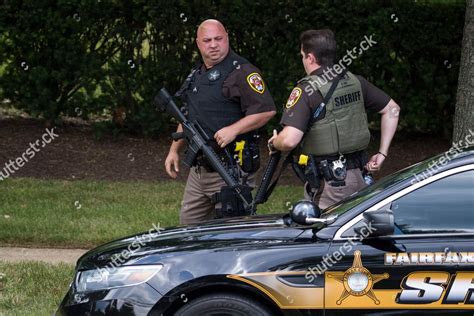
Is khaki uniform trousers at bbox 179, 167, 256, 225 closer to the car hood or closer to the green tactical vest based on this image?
the green tactical vest

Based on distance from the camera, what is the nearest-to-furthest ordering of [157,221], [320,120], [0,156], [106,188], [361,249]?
[361,249], [320,120], [157,221], [106,188], [0,156]

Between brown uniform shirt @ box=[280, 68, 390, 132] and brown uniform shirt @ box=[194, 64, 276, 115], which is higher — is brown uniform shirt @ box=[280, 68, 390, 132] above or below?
below

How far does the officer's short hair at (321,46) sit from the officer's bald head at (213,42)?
0.87 m

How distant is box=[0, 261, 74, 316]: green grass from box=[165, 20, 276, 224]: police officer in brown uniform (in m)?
1.27

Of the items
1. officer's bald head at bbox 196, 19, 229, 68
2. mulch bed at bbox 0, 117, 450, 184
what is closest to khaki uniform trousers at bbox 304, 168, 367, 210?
officer's bald head at bbox 196, 19, 229, 68

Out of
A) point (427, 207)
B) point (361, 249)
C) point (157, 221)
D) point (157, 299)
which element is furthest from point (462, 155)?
point (157, 221)

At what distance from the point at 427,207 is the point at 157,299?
1471mm

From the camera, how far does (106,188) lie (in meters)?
10.5

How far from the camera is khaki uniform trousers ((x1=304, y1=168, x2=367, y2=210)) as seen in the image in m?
6.49

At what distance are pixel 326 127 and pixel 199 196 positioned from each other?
1.34m

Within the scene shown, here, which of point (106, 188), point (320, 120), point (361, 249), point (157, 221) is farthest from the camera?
point (106, 188)

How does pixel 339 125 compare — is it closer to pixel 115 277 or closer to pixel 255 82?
pixel 255 82

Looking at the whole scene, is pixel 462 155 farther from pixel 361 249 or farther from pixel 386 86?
pixel 386 86

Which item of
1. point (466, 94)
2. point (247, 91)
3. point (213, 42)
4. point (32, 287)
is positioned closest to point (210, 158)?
point (247, 91)
